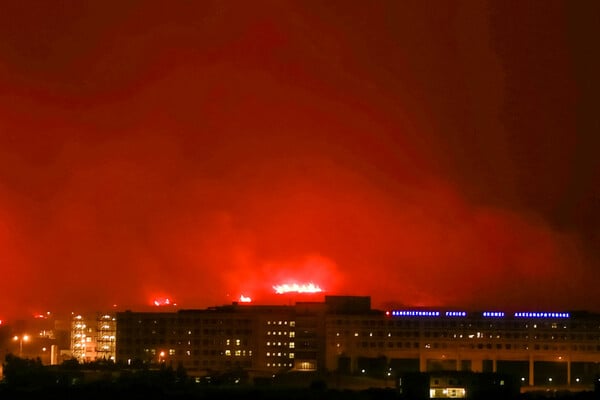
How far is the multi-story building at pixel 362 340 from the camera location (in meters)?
59.8

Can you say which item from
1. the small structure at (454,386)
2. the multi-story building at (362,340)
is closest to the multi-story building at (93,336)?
the multi-story building at (362,340)

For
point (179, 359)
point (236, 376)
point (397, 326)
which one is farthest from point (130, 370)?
point (397, 326)

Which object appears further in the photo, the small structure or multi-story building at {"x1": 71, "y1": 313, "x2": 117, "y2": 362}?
multi-story building at {"x1": 71, "y1": 313, "x2": 117, "y2": 362}

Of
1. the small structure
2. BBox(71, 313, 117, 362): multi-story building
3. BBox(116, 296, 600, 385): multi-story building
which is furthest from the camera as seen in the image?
BBox(71, 313, 117, 362): multi-story building

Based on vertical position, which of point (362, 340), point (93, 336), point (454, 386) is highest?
point (93, 336)

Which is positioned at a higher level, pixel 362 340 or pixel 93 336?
pixel 93 336

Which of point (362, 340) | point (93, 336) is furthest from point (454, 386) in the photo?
point (93, 336)

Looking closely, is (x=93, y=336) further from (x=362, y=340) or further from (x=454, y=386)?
(x=454, y=386)

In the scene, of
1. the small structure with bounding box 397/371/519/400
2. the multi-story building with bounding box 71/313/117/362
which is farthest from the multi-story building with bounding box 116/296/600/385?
the small structure with bounding box 397/371/519/400

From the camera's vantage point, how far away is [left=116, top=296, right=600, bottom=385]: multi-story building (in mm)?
59812

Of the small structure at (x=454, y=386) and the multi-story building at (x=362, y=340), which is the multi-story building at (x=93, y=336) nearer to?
the multi-story building at (x=362, y=340)

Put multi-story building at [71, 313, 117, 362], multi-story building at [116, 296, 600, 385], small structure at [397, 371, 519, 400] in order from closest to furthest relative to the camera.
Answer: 1. small structure at [397, 371, 519, 400]
2. multi-story building at [116, 296, 600, 385]
3. multi-story building at [71, 313, 117, 362]

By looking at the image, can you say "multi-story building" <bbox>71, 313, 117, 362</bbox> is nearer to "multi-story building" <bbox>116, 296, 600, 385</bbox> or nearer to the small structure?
"multi-story building" <bbox>116, 296, 600, 385</bbox>

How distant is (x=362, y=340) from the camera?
61688 millimetres
